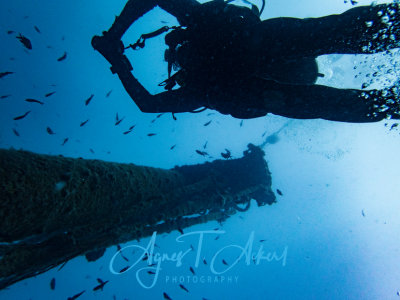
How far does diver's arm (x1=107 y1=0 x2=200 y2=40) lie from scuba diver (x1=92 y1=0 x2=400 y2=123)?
1 cm

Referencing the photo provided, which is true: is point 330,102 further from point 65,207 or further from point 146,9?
point 65,207

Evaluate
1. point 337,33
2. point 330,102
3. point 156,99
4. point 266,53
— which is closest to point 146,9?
point 156,99

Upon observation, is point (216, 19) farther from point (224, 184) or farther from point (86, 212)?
point (224, 184)

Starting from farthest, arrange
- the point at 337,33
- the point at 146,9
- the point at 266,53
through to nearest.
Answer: the point at 146,9 → the point at 266,53 → the point at 337,33

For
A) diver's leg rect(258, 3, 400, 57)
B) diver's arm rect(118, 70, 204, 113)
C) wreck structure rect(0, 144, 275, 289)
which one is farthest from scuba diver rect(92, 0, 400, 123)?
wreck structure rect(0, 144, 275, 289)

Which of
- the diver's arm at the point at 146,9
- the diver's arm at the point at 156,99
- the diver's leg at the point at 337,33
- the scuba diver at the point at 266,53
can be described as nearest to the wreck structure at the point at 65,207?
the diver's arm at the point at 156,99

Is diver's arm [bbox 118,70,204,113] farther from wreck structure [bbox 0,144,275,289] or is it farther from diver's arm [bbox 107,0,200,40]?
wreck structure [bbox 0,144,275,289]

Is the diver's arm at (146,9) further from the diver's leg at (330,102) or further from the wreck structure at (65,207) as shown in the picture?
the wreck structure at (65,207)

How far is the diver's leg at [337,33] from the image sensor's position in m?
2.62

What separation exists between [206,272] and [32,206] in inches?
3235

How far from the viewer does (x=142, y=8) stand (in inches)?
150

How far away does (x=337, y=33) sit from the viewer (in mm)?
2783

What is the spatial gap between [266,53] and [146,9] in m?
1.99


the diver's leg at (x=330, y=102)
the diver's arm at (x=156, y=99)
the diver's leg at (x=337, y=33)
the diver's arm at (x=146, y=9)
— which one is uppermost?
the diver's arm at (x=146, y=9)
